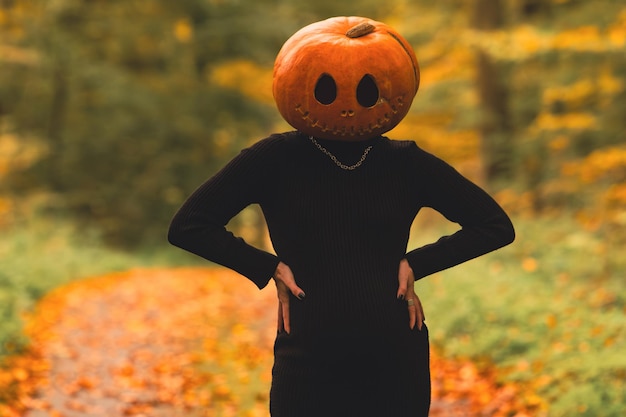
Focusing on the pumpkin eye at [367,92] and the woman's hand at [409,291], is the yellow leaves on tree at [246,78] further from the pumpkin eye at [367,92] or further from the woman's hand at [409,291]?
the woman's hand at [409,291]

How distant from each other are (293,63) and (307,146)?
29 cm

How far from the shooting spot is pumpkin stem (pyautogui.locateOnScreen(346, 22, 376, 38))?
8.63ft

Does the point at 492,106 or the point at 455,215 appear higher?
the point at 492,106

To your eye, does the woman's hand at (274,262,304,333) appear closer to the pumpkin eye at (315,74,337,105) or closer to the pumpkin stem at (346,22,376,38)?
the pumpkin eye at (315,74,337,105)

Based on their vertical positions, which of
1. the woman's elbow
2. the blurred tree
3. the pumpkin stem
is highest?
the blurred tree

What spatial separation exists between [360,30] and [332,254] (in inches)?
31.0

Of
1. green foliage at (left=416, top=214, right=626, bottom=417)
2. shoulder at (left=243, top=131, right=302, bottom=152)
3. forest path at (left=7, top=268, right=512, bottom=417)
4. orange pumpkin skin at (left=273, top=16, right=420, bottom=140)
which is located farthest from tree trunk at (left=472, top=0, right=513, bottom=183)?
shoulder at (left=243, top=131, right=302, bottom=152)

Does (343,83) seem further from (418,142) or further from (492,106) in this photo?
(418,142)

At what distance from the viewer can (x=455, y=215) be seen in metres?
2.69

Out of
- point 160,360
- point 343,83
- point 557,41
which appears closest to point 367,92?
point 343,83

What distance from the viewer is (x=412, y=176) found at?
103 inches

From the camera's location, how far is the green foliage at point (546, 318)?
219 inches

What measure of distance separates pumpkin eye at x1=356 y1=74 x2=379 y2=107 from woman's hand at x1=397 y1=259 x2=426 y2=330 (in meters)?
0.55

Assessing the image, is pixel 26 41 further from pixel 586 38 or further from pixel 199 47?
pixel 586 38
